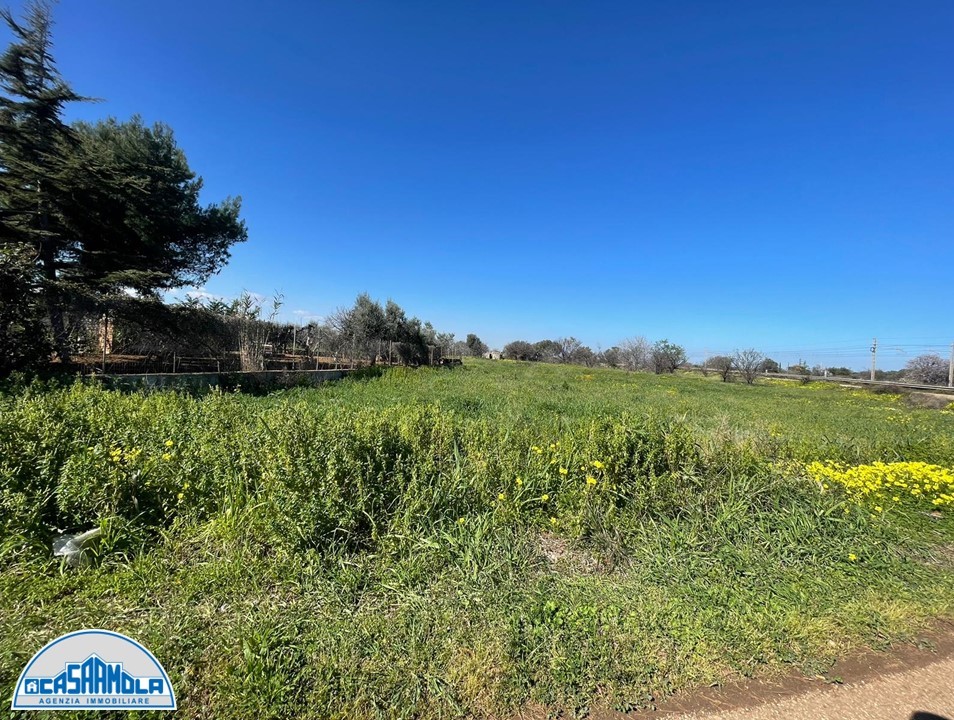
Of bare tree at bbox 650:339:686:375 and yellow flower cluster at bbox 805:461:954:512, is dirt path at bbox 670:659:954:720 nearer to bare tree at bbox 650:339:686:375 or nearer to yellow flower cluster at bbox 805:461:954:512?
yellow flower cluster at bbox 805:461:954:512

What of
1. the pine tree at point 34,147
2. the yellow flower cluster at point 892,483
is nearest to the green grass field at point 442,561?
the yellow flower cluster at point 892,483

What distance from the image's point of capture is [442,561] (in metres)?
2.84

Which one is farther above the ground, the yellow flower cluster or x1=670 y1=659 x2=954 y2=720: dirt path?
the yellow flower cluster

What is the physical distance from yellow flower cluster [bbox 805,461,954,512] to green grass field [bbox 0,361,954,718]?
3 centimetres

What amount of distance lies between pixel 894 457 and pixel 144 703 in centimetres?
947

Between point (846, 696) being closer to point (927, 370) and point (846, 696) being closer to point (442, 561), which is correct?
point (442, 561)

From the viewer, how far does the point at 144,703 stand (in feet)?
5.53

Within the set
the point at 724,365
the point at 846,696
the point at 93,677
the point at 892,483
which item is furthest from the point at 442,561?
the point at 724,365

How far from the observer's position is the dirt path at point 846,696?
6.15 feet

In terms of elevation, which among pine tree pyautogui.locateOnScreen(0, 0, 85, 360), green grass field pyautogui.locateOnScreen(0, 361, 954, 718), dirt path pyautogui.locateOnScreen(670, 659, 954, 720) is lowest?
dirt path pyautogui.locateOnScreen(670, 659, 954, 720)

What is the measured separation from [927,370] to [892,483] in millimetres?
44734

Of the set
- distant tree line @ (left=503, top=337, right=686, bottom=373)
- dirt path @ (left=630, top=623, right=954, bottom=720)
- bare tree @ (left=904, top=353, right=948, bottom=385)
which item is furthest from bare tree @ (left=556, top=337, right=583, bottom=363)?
dirt path @ (left=630, top=623, right=954, bottom=720)

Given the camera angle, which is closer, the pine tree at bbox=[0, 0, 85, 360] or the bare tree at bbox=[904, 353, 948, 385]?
the pine tree at bbox=[0, 0, 85, 360]

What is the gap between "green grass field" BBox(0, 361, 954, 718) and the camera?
1.94 metres
